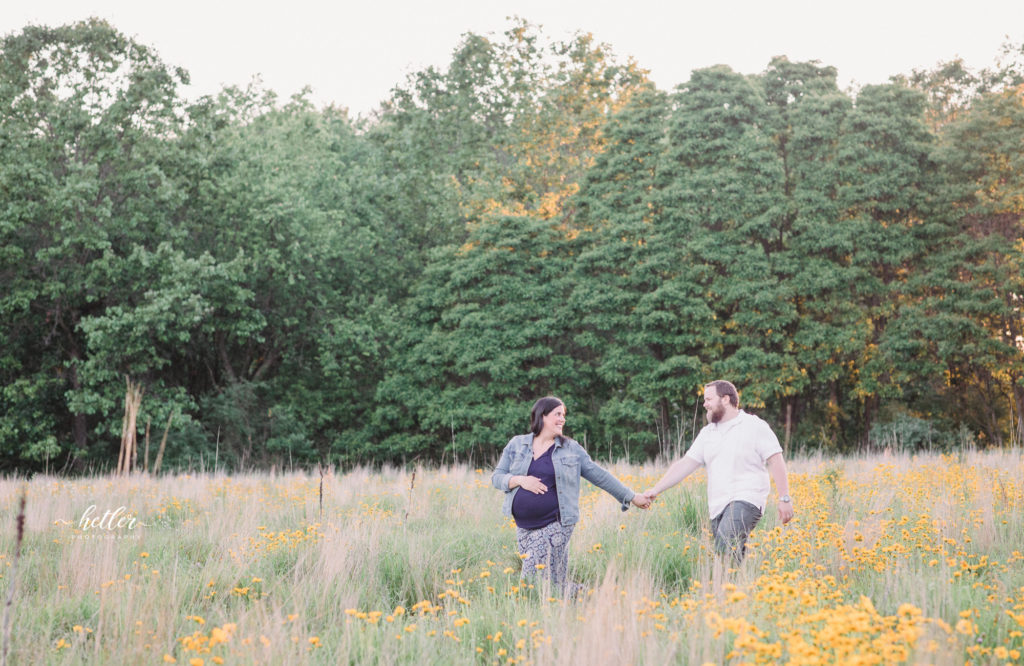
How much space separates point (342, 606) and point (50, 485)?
783cm

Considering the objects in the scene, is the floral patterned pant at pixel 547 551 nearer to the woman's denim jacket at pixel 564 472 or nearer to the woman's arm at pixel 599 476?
the woman's denim jacket at pixel 564 472

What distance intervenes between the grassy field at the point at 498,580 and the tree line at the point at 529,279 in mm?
11551

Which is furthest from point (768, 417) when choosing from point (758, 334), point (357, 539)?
point (357, 539)

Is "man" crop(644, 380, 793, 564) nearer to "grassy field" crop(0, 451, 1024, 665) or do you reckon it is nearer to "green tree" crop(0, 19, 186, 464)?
"grassy field" crop(0, 451, 1024, 665)

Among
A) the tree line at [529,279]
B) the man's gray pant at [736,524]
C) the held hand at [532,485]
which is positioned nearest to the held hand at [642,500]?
the man's gray pant at [736,524]

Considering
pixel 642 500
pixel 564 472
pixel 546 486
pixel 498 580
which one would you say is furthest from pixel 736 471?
pixel 498 580

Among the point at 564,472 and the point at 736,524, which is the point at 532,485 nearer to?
the point at 564,472

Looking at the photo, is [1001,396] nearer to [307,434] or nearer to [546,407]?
[307,434]

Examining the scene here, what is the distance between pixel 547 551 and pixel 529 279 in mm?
18858

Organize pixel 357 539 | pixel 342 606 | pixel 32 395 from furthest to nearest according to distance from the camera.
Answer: pixel 32 395 < pixel 357 539 < pixel 342 606

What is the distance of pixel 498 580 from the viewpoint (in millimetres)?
→ 5754

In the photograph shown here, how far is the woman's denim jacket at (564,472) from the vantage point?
5.60m

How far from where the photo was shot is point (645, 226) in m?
23.1

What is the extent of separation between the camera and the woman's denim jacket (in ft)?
18.4
